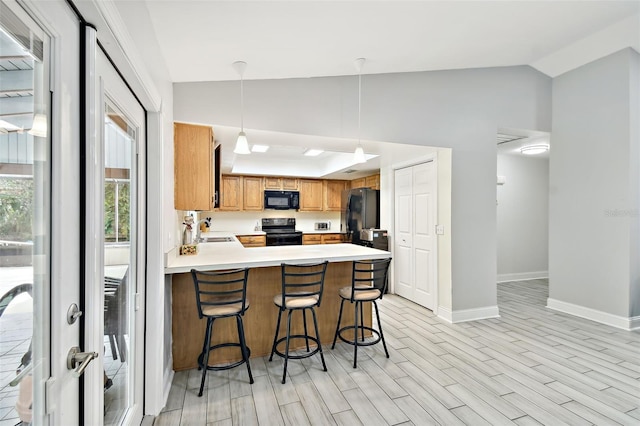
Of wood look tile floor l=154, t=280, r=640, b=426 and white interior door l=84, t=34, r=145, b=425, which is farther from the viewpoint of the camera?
wood look tile floor l=154, t=280, r=640, b=426

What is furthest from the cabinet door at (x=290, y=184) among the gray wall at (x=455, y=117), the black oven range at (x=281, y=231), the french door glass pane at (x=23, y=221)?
the french door glass pane at (x=23, y=221)

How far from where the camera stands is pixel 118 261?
4.89 ft

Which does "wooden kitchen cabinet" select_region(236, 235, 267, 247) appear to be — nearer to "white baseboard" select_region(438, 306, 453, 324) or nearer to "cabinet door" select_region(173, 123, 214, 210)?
"cabinet door" select_region(173, 123, 214, 210)

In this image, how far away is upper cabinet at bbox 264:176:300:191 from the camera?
6.55 m

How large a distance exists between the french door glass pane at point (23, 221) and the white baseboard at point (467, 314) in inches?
146

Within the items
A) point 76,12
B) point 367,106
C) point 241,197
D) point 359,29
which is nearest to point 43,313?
point 76,12

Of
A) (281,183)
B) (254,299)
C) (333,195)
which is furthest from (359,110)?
(333,195)

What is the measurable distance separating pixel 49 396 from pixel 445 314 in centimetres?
373

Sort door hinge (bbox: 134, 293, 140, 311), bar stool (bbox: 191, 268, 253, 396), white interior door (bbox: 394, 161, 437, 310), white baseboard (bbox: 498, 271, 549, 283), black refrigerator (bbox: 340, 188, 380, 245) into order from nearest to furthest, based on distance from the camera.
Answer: door hinge (bbox: 134, 293, 140, 311) < bar stool (bbox: 191, 268, 253, 396) < white interior door (bbox: 394, 161, 437, 310) < black refrigerator (bbox: 340, 188, 380, 245) < white baseboard (bbox: 498, 271, 549, 283)

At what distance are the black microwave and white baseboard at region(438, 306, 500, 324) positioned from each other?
12.5 feet

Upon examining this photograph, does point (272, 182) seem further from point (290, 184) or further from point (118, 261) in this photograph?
point (118, 261)

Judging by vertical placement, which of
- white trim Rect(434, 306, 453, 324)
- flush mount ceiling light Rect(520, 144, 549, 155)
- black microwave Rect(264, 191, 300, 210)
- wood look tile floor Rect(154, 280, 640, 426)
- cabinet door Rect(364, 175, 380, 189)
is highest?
flush mount ceiling light Rect(520, 144, 549, 155)

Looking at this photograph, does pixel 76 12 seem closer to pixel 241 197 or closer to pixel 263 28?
pixel 263 28

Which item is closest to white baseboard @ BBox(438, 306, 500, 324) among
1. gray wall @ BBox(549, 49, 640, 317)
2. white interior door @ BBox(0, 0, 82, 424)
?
gray wall @ BBox(549, 49, 640, 317)
